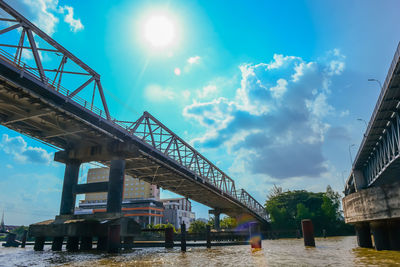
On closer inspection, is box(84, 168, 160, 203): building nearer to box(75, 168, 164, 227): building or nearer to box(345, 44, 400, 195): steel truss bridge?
box(75, 168, 164, 227): building

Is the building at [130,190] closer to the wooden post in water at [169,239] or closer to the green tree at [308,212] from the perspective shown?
the green tree at [308,212]

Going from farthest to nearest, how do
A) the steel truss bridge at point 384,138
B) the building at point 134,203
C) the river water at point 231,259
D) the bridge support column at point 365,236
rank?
the building at point 134,203 → the bridge support column at point 365,236 → the steel truss bridge at point 384,138 → the river water at point 231,259

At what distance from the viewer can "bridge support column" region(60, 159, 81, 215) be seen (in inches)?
1323

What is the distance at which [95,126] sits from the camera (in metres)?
30.3

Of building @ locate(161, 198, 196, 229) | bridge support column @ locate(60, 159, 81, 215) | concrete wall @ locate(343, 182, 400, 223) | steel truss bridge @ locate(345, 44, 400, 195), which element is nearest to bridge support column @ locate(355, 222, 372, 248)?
concrete wall @ locate(343, 182, 400, 223)

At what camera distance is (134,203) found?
464 ft

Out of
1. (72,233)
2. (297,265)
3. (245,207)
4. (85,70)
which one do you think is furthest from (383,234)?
(245,207)

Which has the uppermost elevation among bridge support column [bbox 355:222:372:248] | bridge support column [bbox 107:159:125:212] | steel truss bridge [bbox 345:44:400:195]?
steel truss bridge [bbox 345:44:400:195]

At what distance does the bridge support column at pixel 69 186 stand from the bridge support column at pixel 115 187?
535cm

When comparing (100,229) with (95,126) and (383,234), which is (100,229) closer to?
(95,126)

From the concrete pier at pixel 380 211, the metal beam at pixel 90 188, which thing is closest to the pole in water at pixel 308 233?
the concrete pier at pixel 380 211

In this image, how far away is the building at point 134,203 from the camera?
137000 mm

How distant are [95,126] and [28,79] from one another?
8677mm

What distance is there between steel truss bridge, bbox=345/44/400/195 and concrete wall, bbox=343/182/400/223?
292 inches
